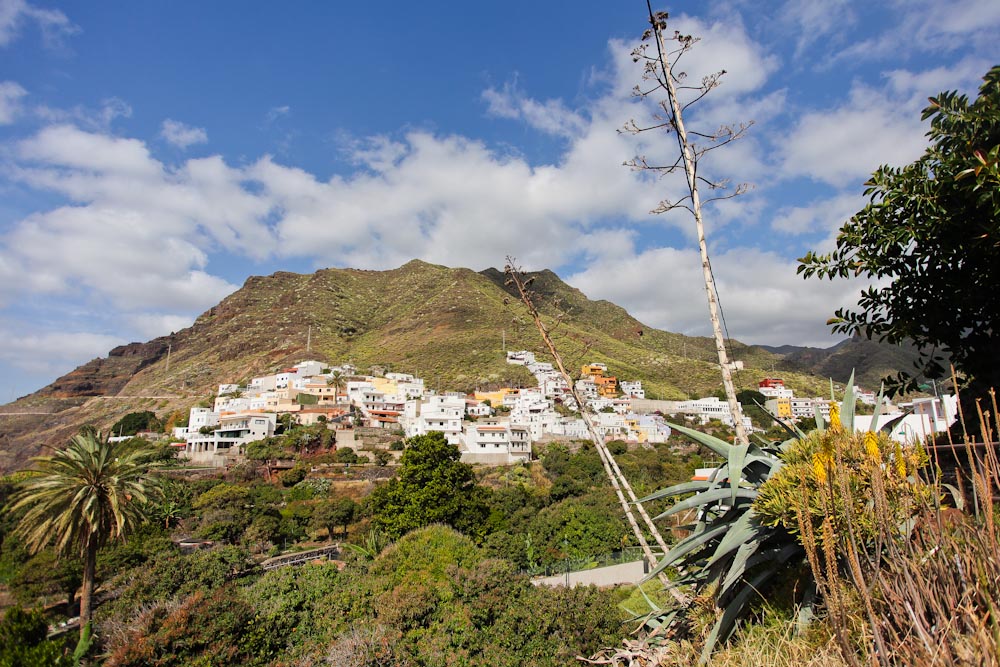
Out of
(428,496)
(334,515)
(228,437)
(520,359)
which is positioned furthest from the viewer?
(520,359)

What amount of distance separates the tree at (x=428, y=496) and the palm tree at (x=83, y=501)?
1252 cm

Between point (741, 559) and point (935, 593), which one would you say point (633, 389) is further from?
point (935, 593)

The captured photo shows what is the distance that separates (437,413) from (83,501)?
3797 centimetres

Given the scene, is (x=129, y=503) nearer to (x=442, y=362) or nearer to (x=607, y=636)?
(x=607, y=636)

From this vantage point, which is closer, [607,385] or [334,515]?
[334,515]

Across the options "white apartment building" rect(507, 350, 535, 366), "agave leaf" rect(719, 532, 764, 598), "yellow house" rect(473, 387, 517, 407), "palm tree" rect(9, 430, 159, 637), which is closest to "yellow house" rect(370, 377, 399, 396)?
"yellow house" rect(473, 387, 517, 407)

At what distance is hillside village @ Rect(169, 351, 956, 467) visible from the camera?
48.1 meters

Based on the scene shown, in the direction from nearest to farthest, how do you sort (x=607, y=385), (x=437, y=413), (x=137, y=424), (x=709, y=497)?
(x=709, y=497) → (x=437, y=413) → (x=137, y=424) → (x=607, y=385)

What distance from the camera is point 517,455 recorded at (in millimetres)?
46969

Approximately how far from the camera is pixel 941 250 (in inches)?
194

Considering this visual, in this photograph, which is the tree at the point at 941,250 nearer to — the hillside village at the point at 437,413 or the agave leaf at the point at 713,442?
the agave leaf at the point at 713,442

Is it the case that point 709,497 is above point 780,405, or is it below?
above

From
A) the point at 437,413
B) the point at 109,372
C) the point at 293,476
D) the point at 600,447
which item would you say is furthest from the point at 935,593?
the point at 109,372

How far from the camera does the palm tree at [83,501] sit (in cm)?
1477
